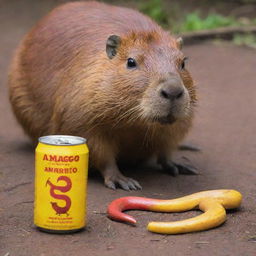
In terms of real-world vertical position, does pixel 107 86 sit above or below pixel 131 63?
below

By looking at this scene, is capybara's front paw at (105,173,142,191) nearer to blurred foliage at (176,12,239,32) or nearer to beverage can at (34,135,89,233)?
beverage can at (34,135,89,233)

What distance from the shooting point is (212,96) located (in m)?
8.71

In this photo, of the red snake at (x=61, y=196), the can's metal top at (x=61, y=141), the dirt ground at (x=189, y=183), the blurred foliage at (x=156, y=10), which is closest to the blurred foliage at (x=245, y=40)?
the dirt ground at (x=189, y=183)

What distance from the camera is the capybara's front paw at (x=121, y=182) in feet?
17.7

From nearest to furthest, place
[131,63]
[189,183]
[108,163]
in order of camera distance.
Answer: [131,63] < [108,163] < [189,183]

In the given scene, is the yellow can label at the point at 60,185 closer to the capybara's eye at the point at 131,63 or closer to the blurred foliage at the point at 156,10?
the capybara's eye at the point at 131,63

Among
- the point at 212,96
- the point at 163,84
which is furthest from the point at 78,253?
the point at 212,96

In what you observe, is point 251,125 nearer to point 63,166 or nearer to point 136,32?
point 136,32

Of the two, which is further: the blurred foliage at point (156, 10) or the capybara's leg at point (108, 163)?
the blurred foliage at point (156, 10)

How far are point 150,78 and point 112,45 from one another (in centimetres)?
52

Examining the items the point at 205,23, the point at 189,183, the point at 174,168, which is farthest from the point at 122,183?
the point at 205,23

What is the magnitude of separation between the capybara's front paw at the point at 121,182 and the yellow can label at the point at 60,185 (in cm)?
117

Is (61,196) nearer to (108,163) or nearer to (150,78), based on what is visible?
(150,78)

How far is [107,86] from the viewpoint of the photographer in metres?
5.30
